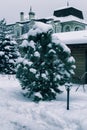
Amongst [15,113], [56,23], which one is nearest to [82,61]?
[15,113]

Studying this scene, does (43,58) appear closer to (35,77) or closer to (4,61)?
(35,77)

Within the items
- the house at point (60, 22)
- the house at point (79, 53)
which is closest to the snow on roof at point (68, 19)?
the house at point (60, 22)

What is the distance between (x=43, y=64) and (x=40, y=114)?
234 centimetres

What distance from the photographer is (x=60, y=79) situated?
428 inches

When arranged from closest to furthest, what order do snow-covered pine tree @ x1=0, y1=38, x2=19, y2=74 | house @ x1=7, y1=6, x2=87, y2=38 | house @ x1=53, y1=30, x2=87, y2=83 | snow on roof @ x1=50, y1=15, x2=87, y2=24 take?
house @ x1=53, y1=30, x2=87, y2=83 → snow-covered pine tree @ x1=0, y1=38, x2=19, y2=74 → house @ x1=7, y1=6, x2=87, y2=38 → snow on roof @ x1=50, y1=15, x2=87, y2=24

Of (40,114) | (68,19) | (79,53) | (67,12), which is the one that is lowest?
(68,19)

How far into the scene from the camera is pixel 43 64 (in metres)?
10.8

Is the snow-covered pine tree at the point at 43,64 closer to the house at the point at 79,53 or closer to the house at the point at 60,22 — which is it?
the house at the point at 79,53

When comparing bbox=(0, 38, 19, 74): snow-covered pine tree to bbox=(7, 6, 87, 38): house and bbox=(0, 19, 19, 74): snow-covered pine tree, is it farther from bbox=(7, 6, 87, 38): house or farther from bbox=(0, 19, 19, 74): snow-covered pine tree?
bbox=(7, 6, 87, 38): house

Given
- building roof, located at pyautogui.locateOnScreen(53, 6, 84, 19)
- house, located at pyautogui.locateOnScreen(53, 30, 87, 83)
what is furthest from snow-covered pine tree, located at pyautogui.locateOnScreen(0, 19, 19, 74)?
building roof, located at pyautogui.locateOnScreen(53, 6, 84, 19)

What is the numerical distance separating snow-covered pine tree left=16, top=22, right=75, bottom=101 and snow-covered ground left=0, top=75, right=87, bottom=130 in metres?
0.62

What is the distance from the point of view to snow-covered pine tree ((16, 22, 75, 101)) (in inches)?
421

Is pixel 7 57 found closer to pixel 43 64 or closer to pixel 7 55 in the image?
pixel 7 55

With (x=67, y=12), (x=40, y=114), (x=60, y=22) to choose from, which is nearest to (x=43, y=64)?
(x=40, y=114)
